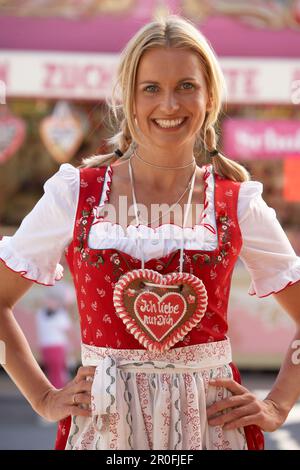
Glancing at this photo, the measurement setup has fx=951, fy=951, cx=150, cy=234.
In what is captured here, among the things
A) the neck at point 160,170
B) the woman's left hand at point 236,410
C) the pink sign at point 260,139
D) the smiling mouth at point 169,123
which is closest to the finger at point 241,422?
the woman's left hand at point 236,410

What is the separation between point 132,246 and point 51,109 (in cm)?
700

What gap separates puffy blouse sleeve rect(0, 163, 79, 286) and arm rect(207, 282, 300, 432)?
45 centimetres

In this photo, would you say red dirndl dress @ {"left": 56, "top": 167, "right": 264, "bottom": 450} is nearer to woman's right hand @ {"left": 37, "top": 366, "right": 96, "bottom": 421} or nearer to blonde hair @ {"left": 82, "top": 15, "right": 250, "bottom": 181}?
woman's right hand @ {"left": 37, "top": 366, "right": 96, "bottom": 421}

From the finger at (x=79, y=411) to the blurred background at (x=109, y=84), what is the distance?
18.8 feet

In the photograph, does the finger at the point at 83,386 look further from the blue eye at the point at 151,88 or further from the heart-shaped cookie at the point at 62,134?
the heart-shaped cookie at the point at 62,134

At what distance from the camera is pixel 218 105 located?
219 centimetres

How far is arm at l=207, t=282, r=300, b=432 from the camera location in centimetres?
201

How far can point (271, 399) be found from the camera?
83.9 inches

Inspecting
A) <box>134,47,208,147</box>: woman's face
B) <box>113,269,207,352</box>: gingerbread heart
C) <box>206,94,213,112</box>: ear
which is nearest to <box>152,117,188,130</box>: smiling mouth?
<box>134,47,208,147</box>: woman's face

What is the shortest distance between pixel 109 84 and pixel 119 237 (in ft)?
19.8

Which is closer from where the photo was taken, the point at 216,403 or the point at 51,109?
the point at 216,403
